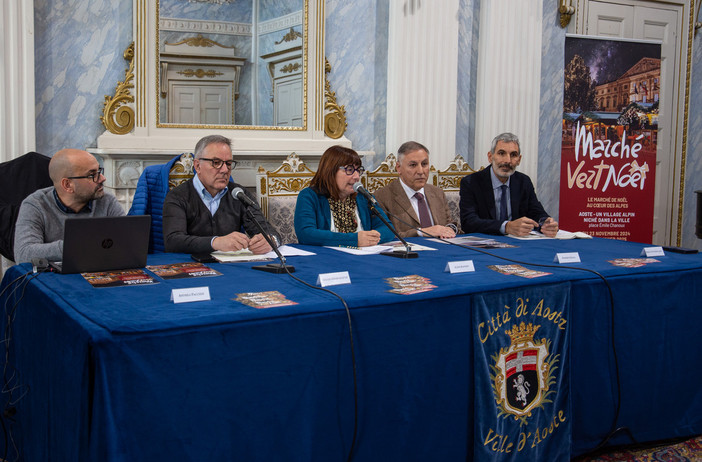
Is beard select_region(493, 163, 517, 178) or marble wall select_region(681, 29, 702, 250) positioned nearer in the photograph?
beard select_region(493, 163, 517, 178)

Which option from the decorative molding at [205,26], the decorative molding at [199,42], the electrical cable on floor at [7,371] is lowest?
the electrical cable on floor at [7,371]

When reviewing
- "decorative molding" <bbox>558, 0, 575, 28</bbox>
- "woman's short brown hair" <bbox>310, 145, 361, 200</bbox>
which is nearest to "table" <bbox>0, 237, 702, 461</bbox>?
"woman's short brown hair" <bbox>310, 145, 361, 200</bbox>

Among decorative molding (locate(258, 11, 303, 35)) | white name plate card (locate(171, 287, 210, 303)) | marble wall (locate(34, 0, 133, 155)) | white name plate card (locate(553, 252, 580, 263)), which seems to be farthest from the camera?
decorative molding (locate(258, 11, 303, 35))

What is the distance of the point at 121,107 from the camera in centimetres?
395

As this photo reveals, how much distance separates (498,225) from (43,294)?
2.43 m

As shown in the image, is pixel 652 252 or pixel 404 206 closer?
pixel 652 252

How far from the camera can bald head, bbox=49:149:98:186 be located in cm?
249

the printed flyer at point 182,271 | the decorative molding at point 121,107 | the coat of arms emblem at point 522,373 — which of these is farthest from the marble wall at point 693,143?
the printed flyer at point 182,271

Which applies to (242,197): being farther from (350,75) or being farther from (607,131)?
(607,131)

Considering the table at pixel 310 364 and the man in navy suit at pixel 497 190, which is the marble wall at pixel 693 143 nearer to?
the man in navy suit at pixel 497 190

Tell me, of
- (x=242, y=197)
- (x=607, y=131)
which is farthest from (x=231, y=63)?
(x=607, y=131)

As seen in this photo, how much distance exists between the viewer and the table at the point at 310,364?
1.52m

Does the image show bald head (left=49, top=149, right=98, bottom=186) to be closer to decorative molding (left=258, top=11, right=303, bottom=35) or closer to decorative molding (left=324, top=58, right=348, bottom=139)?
Answer: decorative molding (left=258, top=11, right=303, bottom=35)

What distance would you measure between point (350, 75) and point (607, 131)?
7.03 ft
